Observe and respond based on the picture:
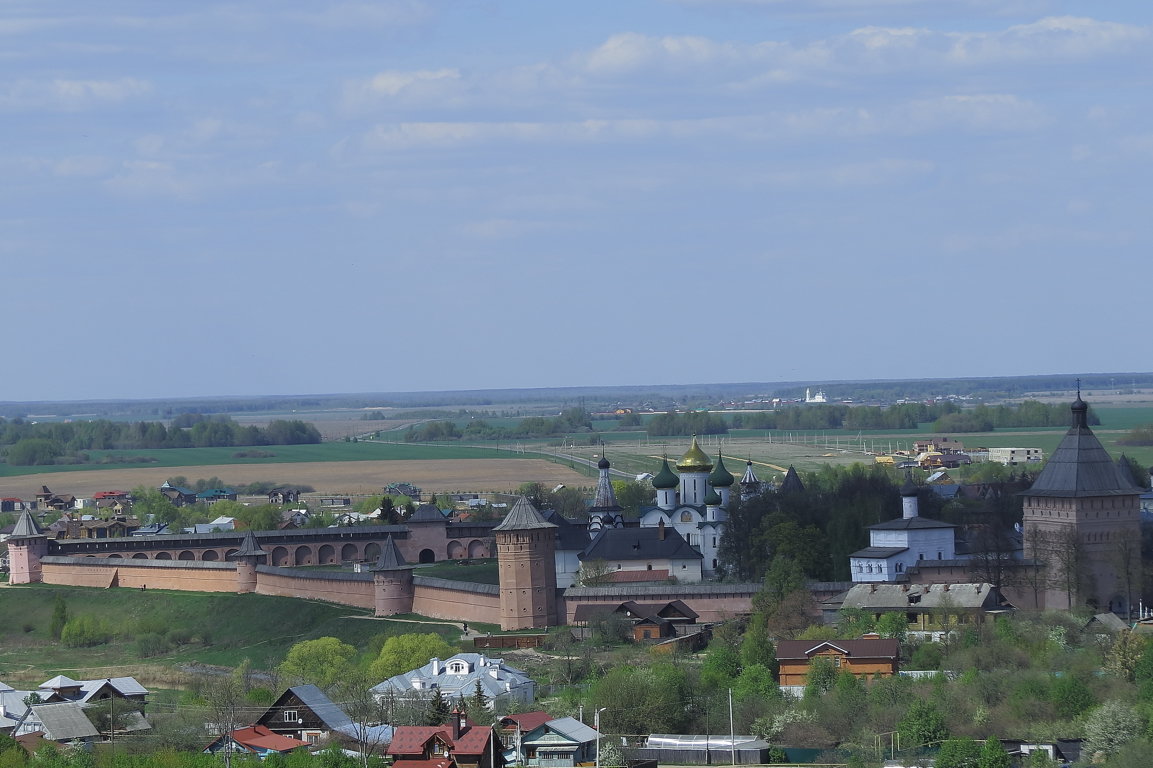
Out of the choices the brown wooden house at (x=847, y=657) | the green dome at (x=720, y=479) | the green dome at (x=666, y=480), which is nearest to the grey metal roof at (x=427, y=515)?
the green dome at (x=666, y=480)

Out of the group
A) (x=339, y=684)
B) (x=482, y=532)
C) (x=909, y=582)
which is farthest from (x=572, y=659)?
(x=482, y=532)

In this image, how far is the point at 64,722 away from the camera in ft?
151

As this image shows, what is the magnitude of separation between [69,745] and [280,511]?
2392 inches

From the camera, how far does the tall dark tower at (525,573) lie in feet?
211

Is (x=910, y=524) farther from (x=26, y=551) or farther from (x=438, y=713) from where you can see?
(x=26, y=551)

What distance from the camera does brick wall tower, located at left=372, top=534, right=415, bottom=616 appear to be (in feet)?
225

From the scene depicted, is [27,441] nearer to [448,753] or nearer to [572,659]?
[572,659]

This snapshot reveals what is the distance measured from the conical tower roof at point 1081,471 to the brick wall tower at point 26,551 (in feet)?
138

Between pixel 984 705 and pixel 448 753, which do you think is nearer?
pixel 448 753

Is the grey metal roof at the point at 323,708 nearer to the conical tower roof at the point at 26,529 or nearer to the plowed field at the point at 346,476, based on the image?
the conical tower roof at the point at 26,529

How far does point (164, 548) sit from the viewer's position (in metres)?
87.9

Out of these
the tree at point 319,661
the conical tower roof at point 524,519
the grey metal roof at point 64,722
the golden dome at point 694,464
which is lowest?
the tree at point 319,661

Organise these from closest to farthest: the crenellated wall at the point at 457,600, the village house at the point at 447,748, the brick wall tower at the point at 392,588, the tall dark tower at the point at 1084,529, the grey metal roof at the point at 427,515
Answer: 1. the village house at the point at 447,748
2. the tall dark tower at the point at 1084,529
3. the crenellated wall at the point at 457,600
4. the brick wall tower at the point at 392,588
5. the grey metal roof at the point at 427,515

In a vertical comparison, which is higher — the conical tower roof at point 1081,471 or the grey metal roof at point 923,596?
the conical tower roof at point 1081,471
